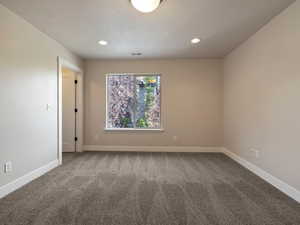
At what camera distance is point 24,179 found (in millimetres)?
2562

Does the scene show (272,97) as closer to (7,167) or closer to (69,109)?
(7,167)

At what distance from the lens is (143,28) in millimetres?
2801

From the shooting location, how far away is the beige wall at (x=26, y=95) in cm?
227

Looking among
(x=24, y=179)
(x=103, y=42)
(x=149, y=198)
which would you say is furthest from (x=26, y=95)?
(x=149, y=198)

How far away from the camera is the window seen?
4.77 m

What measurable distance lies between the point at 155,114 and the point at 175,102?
671 millimetres

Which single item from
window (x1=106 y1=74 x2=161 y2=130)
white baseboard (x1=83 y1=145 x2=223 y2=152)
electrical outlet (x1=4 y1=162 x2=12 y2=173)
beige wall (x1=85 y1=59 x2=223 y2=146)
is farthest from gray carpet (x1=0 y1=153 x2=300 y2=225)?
window (x1=106 y1=74 x2=161 y2=130)

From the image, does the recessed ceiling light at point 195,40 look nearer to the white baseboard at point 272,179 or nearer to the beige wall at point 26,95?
the white baseboard at point 272,179

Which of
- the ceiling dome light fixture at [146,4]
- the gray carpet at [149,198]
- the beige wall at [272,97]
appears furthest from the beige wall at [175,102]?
the ceiling dome light fixture at [146,4]

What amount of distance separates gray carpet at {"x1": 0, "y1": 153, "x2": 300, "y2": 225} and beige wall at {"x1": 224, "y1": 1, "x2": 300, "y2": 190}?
482 mm

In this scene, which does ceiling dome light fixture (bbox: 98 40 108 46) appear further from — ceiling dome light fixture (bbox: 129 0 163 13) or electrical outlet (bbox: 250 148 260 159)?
electrical outlet (bbox: 250 148 260 159)

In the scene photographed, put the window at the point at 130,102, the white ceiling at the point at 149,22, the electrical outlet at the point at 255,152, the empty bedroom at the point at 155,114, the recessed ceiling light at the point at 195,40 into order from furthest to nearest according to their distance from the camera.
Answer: the window at the point at 130,102, the recessed ceiling light at the point at 195,40, the electrical outlet at the point at 255,152, the white ceiling at the point at 149,22, the empty bedroom at the point at 155,114

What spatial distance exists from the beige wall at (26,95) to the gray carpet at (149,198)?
0.47 metres

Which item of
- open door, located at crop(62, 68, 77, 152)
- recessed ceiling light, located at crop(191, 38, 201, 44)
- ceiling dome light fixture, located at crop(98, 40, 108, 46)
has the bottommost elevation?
open door, located at crop(62, 68, 77, 152)
